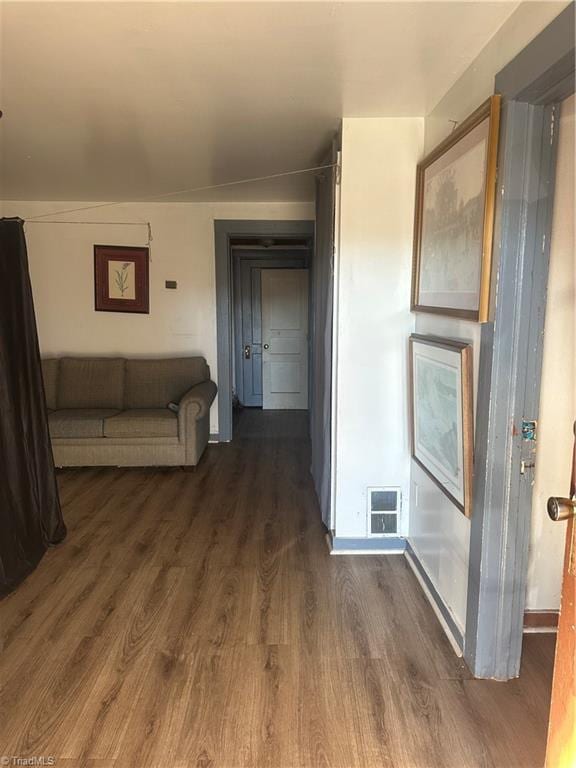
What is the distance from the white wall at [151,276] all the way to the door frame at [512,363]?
3.40m

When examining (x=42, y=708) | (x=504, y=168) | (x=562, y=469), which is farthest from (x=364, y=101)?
(x=42, y=708)

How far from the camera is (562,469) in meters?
2.06

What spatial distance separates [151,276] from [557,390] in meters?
3.95

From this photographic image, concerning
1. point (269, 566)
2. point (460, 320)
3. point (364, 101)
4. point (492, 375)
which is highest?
point (364, 101)

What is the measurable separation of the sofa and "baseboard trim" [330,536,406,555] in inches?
67.4

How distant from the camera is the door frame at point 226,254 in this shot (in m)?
4.81

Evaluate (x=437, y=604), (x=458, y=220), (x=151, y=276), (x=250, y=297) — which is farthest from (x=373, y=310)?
(x=250, y=297)

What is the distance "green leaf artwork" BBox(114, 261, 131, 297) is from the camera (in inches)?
192

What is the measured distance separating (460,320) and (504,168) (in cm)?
59

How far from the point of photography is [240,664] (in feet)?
6.45

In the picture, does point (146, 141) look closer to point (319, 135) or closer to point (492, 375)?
point (319, 135)

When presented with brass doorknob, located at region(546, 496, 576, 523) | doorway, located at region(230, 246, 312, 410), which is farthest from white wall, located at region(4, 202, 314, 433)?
brass doorknob, located at region(546, 496, 576, 523)

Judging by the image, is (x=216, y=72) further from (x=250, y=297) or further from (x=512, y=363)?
(x=250, y=297)

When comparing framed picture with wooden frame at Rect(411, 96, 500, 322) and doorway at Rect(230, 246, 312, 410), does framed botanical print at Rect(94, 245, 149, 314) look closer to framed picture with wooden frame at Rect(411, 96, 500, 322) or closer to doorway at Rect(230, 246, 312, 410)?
doorway at Rect(230, 246, 312, 410)
